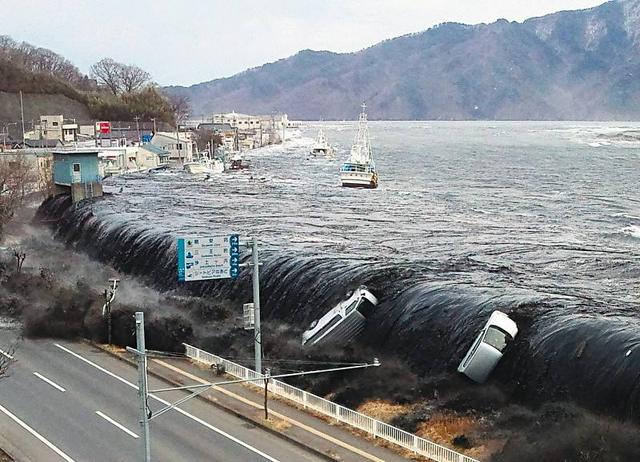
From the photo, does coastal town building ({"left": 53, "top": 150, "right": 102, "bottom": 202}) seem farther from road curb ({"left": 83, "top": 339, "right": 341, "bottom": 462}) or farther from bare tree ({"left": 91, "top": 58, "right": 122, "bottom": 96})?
bare tree ({"left": 91, "top": 58, "right": 122, "bottom": 96})

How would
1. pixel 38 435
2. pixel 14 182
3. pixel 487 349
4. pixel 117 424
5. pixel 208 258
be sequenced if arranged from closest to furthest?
1. pixel 38 435
2. pixel 117 424
3. pixel 487 349
4. pixel 208 258
5. pixel 14 182

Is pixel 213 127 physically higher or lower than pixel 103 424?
higher

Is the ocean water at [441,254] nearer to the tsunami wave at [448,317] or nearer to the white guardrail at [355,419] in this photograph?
the tsunami wave at [448,317]

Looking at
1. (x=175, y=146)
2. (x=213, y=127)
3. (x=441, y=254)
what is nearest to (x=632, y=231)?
(x=441, y=254)

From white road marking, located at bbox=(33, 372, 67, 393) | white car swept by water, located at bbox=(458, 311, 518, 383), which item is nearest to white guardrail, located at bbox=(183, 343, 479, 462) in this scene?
white car swept by water, located at bbox=(458, 311, 518, 383)

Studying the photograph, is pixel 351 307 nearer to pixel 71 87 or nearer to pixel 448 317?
pixel 448 317

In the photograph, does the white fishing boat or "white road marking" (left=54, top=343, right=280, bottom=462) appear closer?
"white road marking" (left=54, top=343, right=280, bottom=462)

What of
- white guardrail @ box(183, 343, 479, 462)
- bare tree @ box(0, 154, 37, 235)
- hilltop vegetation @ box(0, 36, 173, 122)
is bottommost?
white guardrail @ box(183, 343, 479, 462)

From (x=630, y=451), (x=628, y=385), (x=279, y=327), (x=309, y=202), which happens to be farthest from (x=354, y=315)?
(x=309, y=202)

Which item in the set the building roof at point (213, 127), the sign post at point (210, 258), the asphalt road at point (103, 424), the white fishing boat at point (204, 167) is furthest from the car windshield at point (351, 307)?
the building roof at point (213, 127)
